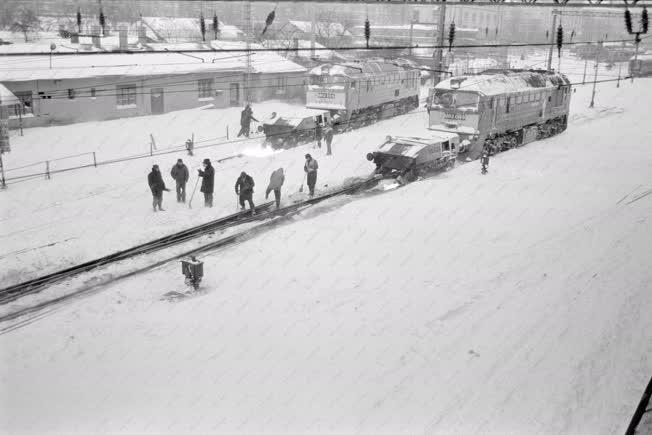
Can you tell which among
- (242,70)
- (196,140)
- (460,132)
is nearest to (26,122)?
(196,140)

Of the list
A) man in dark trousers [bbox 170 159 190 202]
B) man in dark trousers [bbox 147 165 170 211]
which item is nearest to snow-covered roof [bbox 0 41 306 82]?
man in dark trousers [bbox 170 159 190 202]

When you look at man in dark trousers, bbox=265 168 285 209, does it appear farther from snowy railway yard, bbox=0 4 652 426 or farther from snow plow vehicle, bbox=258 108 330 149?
snow plow vehicle, bbox=258 108 330 149

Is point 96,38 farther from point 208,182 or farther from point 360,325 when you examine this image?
point 360,325

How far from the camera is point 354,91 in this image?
93.4ft

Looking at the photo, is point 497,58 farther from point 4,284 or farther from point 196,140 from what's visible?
point 4,284

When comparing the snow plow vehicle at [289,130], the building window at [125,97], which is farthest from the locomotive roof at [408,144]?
the building window at [125,97]

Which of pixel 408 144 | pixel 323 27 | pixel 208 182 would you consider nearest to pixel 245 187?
pixel 208 182

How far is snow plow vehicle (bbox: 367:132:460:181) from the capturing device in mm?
18859

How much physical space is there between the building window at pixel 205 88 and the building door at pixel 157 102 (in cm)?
257

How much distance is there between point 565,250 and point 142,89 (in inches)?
948

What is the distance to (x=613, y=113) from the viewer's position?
35.1 m

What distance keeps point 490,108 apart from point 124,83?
1847cm

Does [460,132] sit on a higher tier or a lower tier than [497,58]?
lower

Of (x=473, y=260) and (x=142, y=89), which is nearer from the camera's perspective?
(x=473, y=260)
